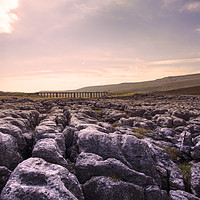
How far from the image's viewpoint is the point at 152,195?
850 centimetres

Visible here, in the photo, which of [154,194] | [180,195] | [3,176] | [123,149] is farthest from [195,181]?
[3,176]

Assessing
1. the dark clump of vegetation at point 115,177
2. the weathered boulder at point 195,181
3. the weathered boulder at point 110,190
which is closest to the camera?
the weathered boulder at point 110,190

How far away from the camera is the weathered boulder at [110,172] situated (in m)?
8.93

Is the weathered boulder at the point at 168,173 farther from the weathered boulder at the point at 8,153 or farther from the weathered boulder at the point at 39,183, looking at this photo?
the weathered boulder at the point at 8,153

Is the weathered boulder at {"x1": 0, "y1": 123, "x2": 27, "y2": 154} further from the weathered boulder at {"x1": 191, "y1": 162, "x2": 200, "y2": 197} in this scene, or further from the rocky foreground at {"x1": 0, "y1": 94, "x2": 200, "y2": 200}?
the weathered boulder at {"x1": 191, "y1": 162, "x2": 200, "y2": 197}

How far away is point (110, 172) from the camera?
352 inches

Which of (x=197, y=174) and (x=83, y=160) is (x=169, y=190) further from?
(x=83, y=160)

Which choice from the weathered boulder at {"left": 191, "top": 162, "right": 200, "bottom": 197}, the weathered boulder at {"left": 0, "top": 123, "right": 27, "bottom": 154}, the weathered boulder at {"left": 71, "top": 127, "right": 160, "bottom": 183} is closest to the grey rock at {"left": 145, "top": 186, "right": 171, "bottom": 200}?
the weathered boulder at {"left": 71, "top": 127, "right": 160, "bottom": 183}

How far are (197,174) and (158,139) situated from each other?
8.67m

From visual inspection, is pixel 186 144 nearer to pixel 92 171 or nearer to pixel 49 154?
pixel 92 171

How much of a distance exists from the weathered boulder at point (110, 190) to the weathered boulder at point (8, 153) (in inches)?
183

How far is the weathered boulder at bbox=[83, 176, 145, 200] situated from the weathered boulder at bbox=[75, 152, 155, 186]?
1.53ft

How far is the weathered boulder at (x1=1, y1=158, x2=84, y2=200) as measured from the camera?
6109mm

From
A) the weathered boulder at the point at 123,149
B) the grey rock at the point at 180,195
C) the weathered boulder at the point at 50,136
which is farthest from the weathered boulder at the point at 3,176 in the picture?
the grey rock at the point at 180,195
